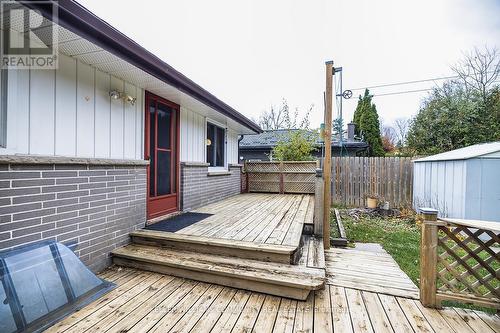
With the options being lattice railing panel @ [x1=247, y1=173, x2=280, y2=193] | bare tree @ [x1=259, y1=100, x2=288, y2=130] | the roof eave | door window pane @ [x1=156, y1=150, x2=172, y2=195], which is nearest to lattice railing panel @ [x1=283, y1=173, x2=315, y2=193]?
lattice railing panel @ [x1=247, y1=173, x2=280, y2=193]

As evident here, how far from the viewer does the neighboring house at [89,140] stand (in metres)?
2.00

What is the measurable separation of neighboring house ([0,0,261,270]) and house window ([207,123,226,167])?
1710mm

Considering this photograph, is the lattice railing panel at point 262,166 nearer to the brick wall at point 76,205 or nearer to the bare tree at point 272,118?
the brick wall at point 76,205

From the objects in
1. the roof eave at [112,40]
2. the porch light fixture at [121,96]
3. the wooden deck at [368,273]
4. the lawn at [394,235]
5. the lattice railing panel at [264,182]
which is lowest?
the lawn at [394,235]

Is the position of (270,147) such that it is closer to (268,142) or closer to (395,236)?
(268,142)

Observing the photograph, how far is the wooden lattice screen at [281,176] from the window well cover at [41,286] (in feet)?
20.1

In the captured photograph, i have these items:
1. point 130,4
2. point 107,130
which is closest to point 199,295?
point 107,130

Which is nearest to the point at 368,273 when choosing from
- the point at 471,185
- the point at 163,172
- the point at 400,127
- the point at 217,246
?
the point at 217,246

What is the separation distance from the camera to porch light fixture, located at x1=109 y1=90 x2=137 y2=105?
303 centimetres

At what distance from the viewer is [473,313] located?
2.11 meters

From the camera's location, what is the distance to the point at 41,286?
6.22 ft

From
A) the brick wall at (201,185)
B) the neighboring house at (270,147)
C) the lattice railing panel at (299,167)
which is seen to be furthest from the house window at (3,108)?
→ the neighboring house at (270,147)

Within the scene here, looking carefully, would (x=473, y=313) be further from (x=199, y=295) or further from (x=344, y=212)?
(x=344, y=212)

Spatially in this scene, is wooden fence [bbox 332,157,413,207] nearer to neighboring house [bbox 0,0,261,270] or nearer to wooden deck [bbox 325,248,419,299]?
wooden deck [bbox 325,248,419,299]
